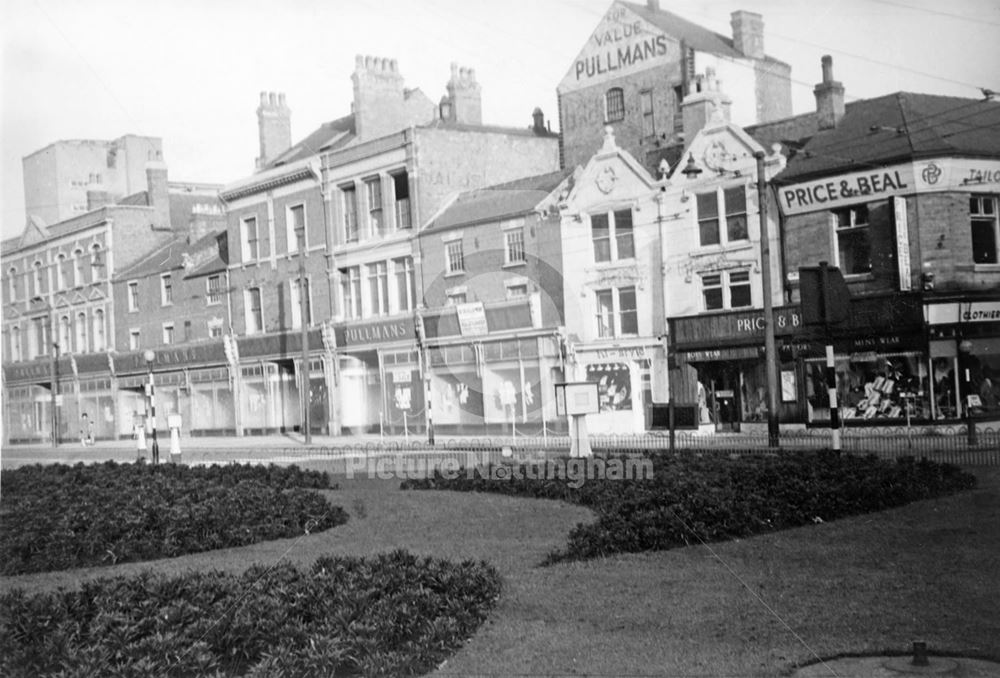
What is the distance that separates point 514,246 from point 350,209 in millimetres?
4524

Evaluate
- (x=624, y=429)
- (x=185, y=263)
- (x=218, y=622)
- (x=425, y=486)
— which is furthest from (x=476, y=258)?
(x=218, y=622)

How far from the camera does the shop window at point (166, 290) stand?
27.2 m

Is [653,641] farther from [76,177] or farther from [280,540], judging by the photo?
[76,177]

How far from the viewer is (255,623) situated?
6551 mm

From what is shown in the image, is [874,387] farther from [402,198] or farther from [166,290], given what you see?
[166,290]

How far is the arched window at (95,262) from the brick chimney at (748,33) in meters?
18.6

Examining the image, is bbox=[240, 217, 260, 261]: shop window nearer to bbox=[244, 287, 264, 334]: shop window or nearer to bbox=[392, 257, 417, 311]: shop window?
bbox=[244, 287, 264, 334]: shop window

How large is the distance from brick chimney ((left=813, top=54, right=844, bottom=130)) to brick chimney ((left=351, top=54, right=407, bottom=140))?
6.47 meters

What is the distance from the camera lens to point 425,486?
1527 centimetres

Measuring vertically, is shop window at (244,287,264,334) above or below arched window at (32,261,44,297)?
below

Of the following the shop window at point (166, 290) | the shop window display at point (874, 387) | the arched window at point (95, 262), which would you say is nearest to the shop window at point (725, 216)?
the shop window display at point (874, 387)

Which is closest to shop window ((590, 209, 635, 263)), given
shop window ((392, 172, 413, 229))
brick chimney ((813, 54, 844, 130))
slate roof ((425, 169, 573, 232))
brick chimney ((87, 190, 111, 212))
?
slate roof ((425, 169, 573, 232))

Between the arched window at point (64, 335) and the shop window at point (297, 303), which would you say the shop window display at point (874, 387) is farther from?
the arched window at point (64, 335)

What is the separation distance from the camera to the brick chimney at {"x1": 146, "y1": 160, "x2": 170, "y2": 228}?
16797 millimetres
